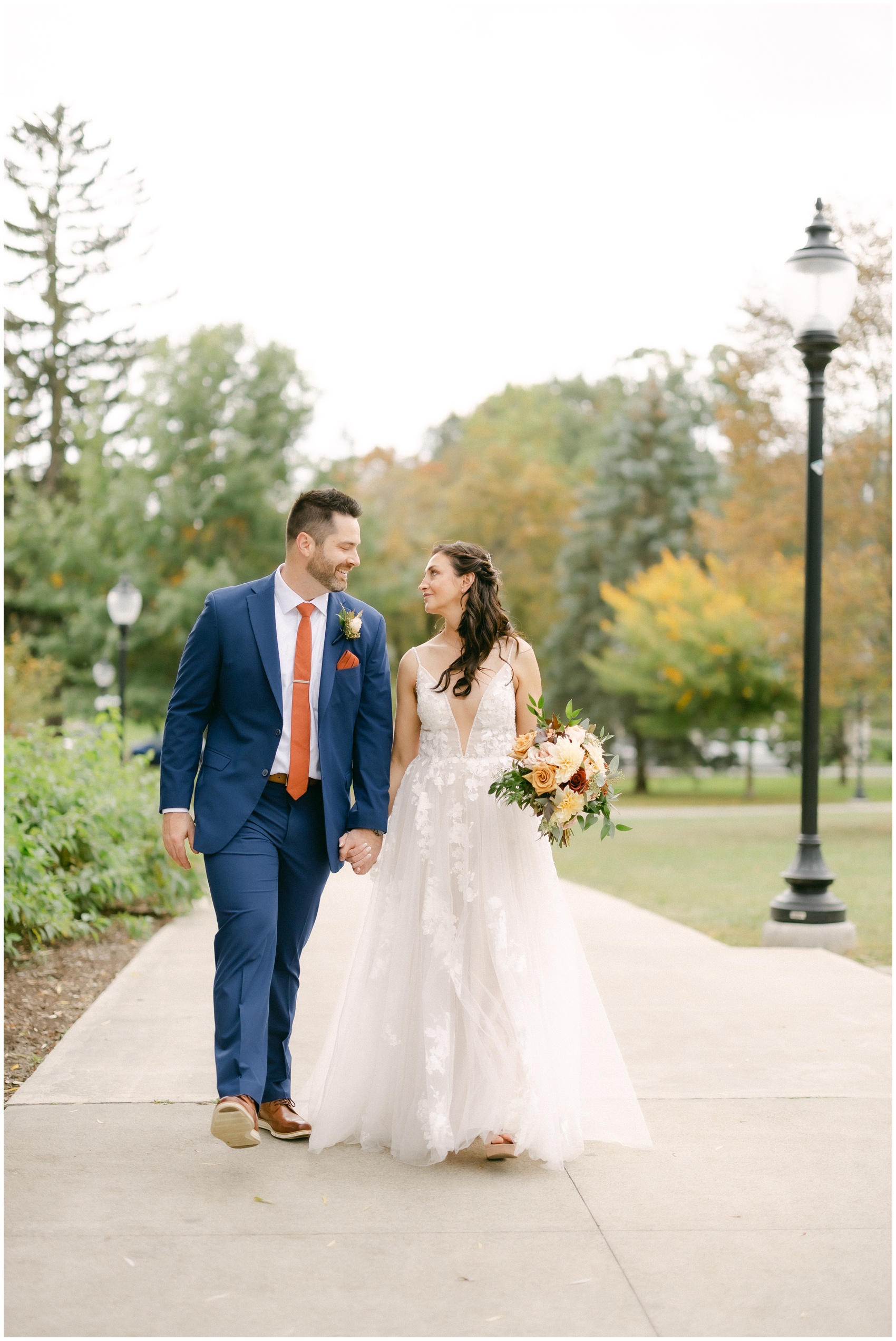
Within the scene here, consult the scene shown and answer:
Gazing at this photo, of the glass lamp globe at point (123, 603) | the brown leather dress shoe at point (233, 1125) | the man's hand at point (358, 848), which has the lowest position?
the brown leather dress shoe at point (233, 1125)

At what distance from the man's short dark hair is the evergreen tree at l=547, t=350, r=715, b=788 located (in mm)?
37555

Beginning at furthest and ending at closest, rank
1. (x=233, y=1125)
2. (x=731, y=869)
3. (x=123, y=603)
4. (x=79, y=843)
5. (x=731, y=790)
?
(x=731, y=790), (x=123, y=603), (x=731, y=869), (x=79, y=843), (x=233, y=1125)

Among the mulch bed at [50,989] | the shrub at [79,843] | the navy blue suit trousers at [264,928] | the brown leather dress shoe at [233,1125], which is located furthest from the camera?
the shrub at [79,843]

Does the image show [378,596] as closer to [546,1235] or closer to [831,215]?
[831,215]

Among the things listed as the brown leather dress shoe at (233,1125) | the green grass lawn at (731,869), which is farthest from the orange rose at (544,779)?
the green grass lawn at (731,869)

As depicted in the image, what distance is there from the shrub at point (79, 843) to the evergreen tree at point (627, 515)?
31.8 metres

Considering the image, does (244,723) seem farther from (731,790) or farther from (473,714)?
(731,790)

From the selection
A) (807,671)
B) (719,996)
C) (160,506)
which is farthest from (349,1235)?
(160,506)

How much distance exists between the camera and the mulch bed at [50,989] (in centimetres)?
617

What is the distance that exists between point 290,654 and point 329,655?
0.14 meters

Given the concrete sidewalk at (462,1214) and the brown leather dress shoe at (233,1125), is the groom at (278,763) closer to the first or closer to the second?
the brown leather dress shoe at (233,1125)

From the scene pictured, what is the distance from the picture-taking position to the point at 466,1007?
4.66m

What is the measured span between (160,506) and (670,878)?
21047 mm

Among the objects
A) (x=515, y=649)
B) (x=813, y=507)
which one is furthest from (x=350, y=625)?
(x=813, y=507)
